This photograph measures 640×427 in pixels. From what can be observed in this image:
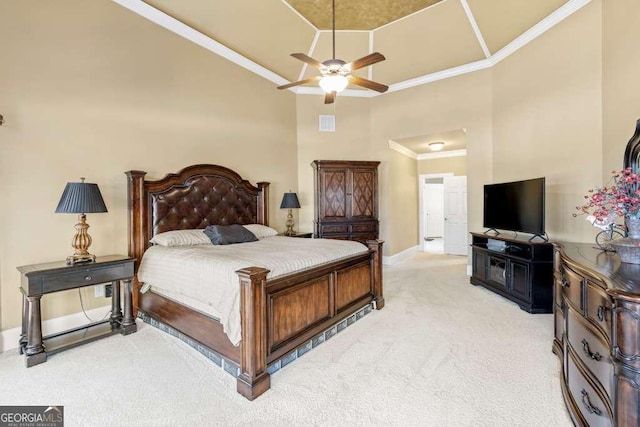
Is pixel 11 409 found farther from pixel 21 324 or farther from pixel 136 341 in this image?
pixel 21 324

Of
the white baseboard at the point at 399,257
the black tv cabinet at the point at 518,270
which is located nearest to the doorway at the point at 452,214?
the white baseboard at the point at 399,257

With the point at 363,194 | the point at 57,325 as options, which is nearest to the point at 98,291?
the point at 57,325

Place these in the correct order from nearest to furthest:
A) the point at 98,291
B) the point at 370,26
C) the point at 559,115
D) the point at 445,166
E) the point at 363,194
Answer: the point at 98,291, the point at 559,115, the point at 370,26, the point at 363,194, the point at 445,166

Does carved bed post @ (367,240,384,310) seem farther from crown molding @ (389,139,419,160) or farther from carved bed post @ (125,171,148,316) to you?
crown molding @ (389,139,419,160)

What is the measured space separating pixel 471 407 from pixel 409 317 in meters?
1.51

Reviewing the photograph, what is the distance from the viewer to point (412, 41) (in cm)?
500

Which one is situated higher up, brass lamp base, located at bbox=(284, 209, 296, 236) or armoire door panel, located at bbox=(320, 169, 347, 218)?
armoire door panel, located at bbox=(320, 169, 347, 218)

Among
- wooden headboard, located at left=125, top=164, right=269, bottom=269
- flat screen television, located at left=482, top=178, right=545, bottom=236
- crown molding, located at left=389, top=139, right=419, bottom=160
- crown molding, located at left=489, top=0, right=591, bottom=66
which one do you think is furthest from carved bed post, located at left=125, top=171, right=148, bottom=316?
crown molding, located at left=489, top=0, right=591, bottom=66

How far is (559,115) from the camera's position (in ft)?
12.9

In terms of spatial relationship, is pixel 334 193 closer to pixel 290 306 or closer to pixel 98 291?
pixel 290 306

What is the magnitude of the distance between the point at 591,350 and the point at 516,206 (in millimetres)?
3055

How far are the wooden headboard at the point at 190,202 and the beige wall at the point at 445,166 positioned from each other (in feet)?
15.7

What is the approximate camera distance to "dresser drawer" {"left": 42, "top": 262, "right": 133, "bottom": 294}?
249 centimetres

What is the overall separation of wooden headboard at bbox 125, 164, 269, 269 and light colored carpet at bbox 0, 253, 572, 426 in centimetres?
116
